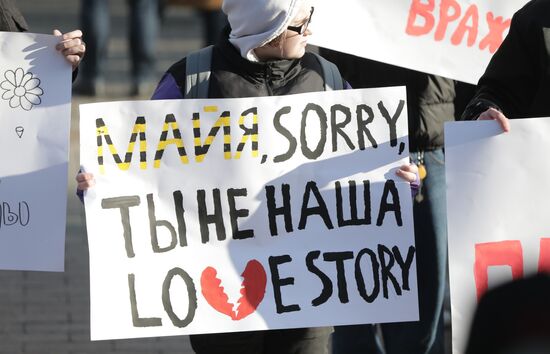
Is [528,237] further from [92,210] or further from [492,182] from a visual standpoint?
[92,210]

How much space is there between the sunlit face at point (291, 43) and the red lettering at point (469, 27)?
1250 mm

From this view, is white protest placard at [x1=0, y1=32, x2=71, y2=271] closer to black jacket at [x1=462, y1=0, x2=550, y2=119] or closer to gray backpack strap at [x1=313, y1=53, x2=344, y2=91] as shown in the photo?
gray backpack strap at [x1=313, y1=53, x2=344, y2=91]

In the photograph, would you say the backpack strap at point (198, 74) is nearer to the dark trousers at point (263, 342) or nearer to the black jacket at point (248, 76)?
the black jacket at point (248, 76)

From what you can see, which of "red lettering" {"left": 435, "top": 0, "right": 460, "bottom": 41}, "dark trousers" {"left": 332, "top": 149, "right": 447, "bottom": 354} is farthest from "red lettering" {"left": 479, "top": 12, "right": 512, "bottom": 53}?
"dark trousers" {"left": 332, "top": 149, "right": 447, "bottom": 354}

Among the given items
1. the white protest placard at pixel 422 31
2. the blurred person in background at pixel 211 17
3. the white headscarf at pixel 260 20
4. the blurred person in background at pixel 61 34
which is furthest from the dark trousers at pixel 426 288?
the blurred person in background at pixel 211 17

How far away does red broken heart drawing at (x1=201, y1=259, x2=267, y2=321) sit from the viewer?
3488 millimetres

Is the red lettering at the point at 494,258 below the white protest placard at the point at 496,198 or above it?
below

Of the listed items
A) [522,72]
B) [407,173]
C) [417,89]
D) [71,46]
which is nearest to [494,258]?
[407,173]

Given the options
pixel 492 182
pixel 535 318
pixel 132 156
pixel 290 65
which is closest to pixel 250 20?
pixel 290 65

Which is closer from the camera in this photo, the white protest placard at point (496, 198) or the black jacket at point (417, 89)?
the white protest placard at point (496, 198)

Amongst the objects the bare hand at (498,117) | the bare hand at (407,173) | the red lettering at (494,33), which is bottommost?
the bare hand at (407,173)

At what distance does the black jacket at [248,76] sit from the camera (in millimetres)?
3523

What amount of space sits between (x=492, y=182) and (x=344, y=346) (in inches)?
47.7

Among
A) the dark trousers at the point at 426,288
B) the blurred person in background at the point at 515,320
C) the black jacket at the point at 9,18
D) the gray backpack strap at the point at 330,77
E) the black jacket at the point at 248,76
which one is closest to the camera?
the blurred person in background at the point at 515,320
